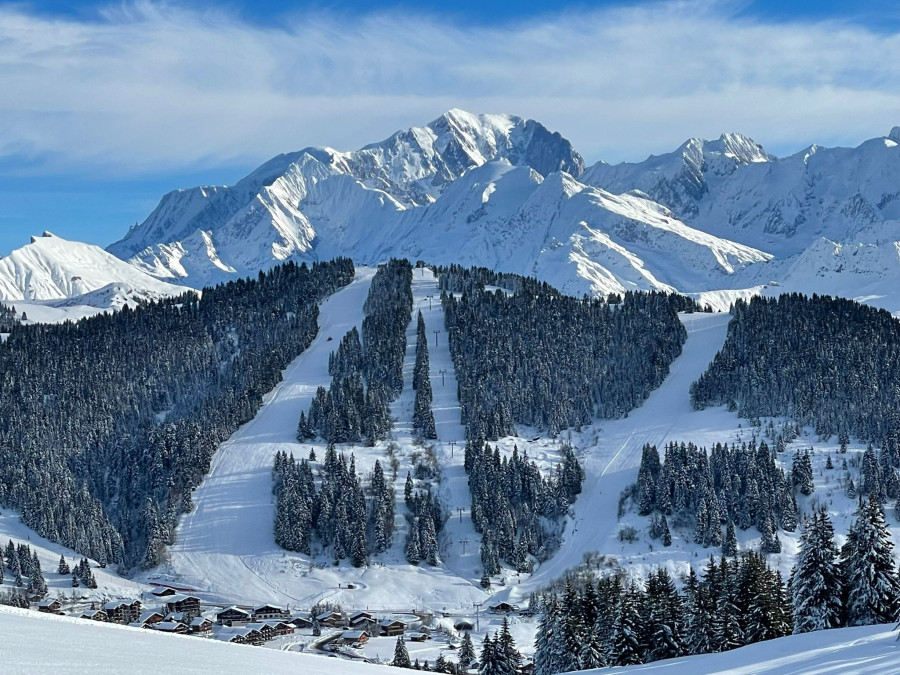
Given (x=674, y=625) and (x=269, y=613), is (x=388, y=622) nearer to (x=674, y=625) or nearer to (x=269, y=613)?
(x=269, y=613)

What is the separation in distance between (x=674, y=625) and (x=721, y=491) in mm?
104881

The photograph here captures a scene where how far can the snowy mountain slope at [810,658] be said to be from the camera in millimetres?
41344

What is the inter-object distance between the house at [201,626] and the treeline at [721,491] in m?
75.6

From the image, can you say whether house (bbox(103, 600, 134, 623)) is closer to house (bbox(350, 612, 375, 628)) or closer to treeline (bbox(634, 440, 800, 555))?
house (bbox(350, 612, 375, 628))

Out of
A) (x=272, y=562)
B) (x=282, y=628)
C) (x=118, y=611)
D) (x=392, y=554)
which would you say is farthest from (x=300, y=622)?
(x=392, y=554)

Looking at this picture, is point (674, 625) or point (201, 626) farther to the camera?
point (201, 626)

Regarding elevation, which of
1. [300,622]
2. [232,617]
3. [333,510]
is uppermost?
[333,510]

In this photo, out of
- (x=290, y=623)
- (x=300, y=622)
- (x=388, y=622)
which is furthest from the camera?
(x=388, y=622)

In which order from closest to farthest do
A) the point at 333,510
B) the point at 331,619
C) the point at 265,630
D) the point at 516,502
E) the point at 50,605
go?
1. the point at 265,630
2. the point at 331,619
3. the point at 50,605
4. the point at 333,510
5. the point at 516,502

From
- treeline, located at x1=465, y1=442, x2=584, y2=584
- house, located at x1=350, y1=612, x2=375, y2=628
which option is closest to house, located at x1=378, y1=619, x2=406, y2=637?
house, located at x1=350, y1=612, x2=375, y2=628

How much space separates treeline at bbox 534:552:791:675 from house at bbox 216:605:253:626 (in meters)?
71.6

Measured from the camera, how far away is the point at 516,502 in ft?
602

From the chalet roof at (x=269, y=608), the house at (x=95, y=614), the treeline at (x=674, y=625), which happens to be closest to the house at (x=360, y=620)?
the chalet roof at (x=269, y=608)

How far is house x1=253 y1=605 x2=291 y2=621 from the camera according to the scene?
14325cm
